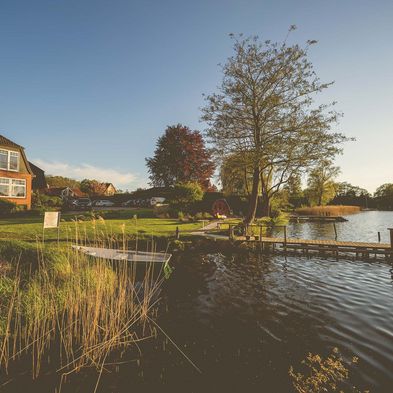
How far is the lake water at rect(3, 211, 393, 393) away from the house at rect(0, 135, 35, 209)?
89.1ft

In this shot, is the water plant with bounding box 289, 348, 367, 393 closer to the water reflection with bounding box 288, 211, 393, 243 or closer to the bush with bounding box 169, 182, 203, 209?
the water reflection with bounding box 288, 211, 393, 243

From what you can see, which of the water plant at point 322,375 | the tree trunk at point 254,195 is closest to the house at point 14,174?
the tree trunk at point 254,195

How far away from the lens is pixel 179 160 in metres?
55.7

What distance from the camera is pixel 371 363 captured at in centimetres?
669

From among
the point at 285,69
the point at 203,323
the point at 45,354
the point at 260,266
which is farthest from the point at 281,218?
the point at 45,354

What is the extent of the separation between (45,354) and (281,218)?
37.7 meters

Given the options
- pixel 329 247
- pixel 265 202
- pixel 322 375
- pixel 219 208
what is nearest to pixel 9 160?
pixel 219 208

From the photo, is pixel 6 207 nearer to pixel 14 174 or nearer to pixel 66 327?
pixel 14 174

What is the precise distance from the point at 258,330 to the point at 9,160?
3515cm

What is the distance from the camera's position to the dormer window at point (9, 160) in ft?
103

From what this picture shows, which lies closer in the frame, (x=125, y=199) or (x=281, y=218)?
(x=281, y=218)

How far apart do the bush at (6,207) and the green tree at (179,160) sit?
31.1 m

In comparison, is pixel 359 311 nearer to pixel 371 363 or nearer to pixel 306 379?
pixel 371 363

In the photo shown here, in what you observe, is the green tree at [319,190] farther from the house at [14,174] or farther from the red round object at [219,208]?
the house at [14,174]
